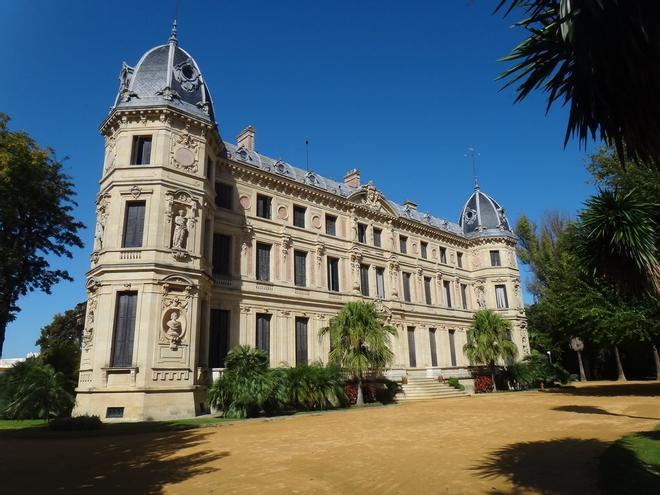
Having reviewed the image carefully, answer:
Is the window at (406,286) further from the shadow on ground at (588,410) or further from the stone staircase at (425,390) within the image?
the shadow on ground at (588,410)

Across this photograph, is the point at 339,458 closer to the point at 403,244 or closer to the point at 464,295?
the point at 403,244

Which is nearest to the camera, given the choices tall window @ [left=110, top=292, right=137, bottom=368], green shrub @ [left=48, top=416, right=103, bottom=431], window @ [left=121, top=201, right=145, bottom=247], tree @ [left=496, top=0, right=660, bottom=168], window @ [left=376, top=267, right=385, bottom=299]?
tree @ [left=496, top=0, right=660, bottom=168]

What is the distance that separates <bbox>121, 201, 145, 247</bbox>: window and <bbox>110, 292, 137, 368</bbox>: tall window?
2.48 meters

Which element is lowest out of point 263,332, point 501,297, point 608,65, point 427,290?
point 263,332

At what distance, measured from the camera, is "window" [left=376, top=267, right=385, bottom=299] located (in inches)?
1304

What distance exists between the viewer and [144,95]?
22.4 metres

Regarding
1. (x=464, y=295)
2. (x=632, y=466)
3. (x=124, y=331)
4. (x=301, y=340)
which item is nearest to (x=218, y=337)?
(x=124, y=331)

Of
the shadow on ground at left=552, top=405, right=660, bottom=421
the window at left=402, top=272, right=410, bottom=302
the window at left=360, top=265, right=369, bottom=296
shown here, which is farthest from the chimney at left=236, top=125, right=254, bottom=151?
the shadow on ground at left=552, top=405, right=660, bottom=421

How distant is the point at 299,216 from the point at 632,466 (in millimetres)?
24167

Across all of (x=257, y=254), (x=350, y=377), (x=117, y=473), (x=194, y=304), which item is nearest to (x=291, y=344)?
(x=350, y=377)

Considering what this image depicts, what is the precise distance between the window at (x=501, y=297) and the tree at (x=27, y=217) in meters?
35.3

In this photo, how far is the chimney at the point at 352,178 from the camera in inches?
1448

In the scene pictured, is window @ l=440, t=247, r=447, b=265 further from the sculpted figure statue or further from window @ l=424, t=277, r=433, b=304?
the sculpted figure statue

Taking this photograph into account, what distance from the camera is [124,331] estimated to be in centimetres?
1888
